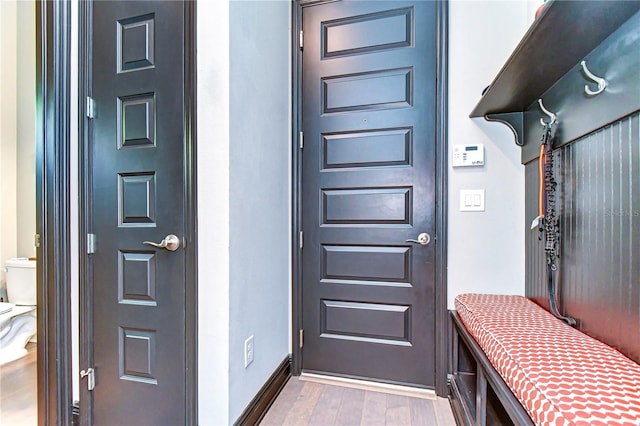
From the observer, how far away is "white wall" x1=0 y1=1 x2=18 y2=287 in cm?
197

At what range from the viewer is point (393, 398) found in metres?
1.65

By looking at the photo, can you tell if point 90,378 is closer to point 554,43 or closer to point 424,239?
point 424,239

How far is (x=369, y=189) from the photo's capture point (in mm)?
1810

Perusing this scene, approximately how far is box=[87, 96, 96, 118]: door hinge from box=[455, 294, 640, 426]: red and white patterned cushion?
1938 millimetres

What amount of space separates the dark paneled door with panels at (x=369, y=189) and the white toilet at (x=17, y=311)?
216cm

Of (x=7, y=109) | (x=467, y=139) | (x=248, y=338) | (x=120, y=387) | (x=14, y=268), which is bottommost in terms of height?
(x=120, y=387)

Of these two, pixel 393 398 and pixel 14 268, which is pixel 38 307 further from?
pixel 393 398

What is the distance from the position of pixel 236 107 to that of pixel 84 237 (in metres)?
0.94

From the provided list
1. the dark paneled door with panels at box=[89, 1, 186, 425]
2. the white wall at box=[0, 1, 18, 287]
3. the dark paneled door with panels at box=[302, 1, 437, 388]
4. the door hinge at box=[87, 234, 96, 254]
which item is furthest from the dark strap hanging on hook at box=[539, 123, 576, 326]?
the white wall at box=[0, 1, 18, 287]

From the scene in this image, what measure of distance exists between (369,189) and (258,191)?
2.30ft

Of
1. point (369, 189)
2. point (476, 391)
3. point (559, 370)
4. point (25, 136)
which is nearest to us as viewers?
point (559, 370)

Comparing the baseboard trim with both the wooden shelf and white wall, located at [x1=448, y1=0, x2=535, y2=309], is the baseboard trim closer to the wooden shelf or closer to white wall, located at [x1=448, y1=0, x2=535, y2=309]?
white wall, located at [x1=448, y1=0, x2=535, y2=309]

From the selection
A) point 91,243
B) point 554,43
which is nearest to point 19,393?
point 91,243

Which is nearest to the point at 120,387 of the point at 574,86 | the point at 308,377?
the point at 308,377
